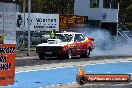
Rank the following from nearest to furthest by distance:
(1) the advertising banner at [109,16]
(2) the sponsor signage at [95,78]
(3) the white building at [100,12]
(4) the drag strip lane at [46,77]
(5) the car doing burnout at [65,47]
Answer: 1. (2) the sponsor signage at [95,78]
2. (4) the drag strip lane at [46,77]
3. (5) the car doing burnout at [65,47]
4. (1) the advertising banner at [109,16]
5. (3) the white building at [100,12]

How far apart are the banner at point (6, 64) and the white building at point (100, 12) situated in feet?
126

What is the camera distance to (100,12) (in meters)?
51.2

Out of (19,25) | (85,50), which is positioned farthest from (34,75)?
(19,25)

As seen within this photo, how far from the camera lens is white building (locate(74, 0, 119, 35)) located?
167 feet

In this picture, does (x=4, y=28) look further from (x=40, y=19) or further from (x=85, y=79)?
(x=85, y=79)

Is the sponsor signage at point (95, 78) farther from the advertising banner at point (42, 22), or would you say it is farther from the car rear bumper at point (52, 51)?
the advertising banner at point (42, 22)

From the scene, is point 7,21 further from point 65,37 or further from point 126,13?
point 126,13

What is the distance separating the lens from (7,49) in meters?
11.9

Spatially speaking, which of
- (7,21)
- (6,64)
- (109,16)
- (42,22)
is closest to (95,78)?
(6,64)

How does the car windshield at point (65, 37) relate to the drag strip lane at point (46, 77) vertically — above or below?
above

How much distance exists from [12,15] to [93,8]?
2191cm

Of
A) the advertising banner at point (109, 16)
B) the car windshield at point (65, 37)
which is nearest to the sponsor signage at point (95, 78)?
the car windshield at point (65, 37)

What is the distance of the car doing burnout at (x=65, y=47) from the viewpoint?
26.8 m

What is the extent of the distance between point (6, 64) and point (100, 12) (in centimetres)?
3985
